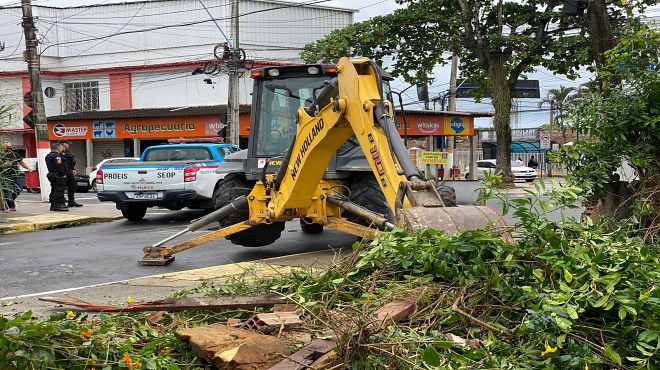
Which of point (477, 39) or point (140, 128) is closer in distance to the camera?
point (477, 39)

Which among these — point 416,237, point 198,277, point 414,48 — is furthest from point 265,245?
point 414,48

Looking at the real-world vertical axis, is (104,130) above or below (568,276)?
above

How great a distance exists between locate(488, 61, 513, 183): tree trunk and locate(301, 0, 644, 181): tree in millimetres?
35

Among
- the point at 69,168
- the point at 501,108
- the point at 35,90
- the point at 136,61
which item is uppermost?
the point at 136,61

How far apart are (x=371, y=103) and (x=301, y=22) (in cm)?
3414

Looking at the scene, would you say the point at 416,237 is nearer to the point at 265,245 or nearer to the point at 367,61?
the point at 367,61

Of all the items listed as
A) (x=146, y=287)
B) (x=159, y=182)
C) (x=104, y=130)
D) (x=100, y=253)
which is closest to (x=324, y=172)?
(x=146, y=287)

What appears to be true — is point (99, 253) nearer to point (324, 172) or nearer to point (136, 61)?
point (324, 172)

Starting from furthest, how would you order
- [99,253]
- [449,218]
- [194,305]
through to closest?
[99,253], [449,218], [194,305]

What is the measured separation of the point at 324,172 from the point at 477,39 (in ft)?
58.9

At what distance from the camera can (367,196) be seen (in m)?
9.77

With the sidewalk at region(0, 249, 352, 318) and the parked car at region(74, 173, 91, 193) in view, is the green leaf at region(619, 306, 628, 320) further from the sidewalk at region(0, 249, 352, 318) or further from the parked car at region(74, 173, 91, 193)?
the parked car at region(74, 173, 91, 193)

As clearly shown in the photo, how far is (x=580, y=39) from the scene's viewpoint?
80.4ft

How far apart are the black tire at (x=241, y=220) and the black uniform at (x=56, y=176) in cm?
808
